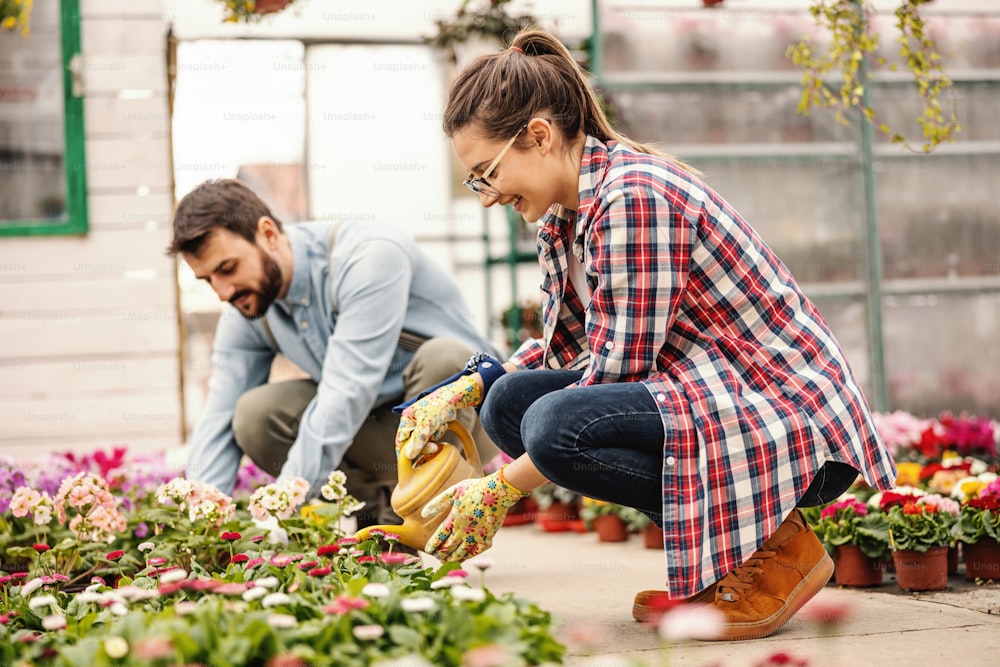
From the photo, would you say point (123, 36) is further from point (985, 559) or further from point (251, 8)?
point (985, 559)

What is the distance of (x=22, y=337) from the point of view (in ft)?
18.2

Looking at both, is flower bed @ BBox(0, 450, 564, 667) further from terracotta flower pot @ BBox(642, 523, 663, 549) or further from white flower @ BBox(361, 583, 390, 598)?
terracotta flower pot @ BBox(642, 523, 663, 549)

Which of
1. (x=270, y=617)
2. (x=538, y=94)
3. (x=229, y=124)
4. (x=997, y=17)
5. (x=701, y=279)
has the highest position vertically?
(x=997, y=17)

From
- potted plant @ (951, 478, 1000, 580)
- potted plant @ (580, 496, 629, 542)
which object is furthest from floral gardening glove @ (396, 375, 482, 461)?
potted plant @ (580, 496, 629, 542)

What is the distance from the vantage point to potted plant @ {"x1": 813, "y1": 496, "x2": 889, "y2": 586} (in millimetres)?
2650

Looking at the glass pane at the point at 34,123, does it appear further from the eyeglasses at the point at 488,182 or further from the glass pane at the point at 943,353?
the glass pane at the point at 943,353

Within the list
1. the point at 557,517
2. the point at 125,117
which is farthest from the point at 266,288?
the point at 125,117

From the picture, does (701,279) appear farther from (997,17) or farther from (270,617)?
(997,17)

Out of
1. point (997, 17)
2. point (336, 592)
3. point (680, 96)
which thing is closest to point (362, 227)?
point (336, 592)

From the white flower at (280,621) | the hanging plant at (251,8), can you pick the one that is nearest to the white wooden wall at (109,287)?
the hanging plant at (251,8)

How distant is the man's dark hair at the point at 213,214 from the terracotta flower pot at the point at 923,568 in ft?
6.09

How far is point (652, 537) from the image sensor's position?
136 inches

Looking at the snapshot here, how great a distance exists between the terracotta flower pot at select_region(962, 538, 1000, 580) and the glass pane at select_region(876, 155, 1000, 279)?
324 centimetres

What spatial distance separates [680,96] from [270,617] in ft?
14.8
